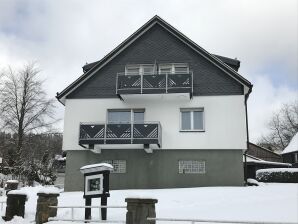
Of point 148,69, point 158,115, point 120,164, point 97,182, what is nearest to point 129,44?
point 148,69

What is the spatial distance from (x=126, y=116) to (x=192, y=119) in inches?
162

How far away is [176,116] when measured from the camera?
2405 cm

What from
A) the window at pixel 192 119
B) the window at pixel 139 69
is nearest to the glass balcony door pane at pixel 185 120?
the window at pixel 192 119

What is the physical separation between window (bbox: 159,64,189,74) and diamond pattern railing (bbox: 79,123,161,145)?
4065 millimetres

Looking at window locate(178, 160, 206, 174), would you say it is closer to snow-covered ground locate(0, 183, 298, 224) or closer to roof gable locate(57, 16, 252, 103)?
snow-covered ground locate(0, 183, 298, 224)

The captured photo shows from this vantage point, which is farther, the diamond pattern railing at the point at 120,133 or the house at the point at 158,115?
the house at the point at 158,115

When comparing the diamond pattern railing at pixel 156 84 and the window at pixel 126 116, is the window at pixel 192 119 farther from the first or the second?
the window at pixel 126 116

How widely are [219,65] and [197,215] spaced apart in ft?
41.0

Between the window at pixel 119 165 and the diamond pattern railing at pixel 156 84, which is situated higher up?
the diamond pattern railing at pixel 156 84

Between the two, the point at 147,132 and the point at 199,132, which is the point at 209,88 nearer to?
the point at 199,132

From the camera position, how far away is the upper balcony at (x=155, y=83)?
76.3ft

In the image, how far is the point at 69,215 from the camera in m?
13.8

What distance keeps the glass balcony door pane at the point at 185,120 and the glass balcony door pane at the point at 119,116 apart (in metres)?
3.31

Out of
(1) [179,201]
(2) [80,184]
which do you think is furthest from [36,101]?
(1) [179,201]
